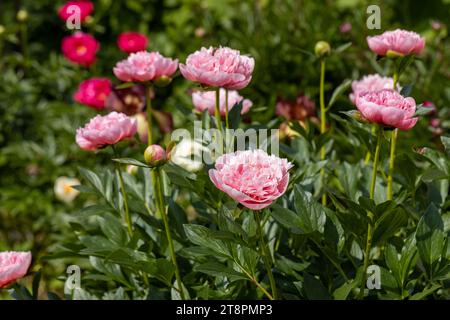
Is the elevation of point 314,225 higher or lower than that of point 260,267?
higher

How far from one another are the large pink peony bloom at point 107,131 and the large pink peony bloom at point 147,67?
0.10 metres

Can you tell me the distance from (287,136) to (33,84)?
1.56 metres

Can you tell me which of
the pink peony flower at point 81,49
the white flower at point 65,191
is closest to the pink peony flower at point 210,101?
the white flower at point 65,191

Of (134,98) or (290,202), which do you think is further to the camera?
(134,98)

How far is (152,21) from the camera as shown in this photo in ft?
11.8

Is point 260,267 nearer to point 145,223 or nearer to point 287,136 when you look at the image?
point 145,223

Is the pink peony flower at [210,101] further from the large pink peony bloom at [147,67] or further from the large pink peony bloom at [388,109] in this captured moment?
the large pink peony bloom at [388,109]

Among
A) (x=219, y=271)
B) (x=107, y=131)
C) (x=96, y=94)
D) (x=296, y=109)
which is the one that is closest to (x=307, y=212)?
(x=219, y=271)

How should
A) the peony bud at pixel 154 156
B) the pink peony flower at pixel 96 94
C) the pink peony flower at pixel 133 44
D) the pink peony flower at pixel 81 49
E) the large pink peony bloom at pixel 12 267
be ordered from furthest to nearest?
the pink peony flower at pixel 81 49
the pink peony flower at pixel 133 44
the pink peony flower at pixel 96 94
the large pink peony bloom at pixel 12 267
the peony bud at pixel 154 156

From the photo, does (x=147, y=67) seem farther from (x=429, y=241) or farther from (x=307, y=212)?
(x=429, y=241)

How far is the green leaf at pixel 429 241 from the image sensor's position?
1078 mm

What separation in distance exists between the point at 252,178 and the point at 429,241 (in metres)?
0.36

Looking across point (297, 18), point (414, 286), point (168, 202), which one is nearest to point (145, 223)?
point (168, 202)

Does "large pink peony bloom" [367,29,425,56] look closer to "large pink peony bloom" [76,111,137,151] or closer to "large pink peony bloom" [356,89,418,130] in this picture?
"large pink peony bloom" [356,89,418,130]
